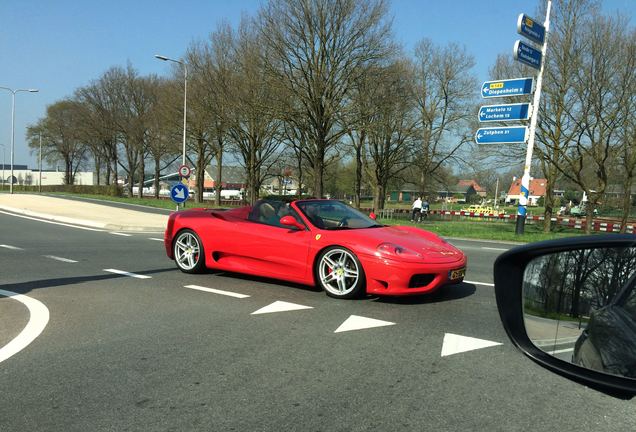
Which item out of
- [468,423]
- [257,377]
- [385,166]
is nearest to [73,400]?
[257,377]

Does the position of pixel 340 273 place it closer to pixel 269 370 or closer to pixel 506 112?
pixel 269 370

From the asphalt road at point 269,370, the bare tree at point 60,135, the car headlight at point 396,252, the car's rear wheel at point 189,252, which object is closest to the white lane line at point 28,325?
the asphalt road at point 269,370

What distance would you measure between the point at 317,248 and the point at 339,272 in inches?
16.7

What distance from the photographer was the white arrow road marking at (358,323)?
4902 millimetres

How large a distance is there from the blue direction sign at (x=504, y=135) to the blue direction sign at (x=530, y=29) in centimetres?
294

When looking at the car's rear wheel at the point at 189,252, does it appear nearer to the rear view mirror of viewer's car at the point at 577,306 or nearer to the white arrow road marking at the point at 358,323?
the white arrow road marking at the point at 358,323

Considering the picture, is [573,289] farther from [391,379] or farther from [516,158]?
[516,158]

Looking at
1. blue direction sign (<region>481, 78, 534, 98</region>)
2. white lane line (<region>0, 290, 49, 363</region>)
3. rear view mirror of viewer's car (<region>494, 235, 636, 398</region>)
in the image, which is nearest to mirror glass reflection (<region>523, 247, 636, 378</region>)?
rear view mirror of viewer's car (<region>494, 235, 636, 398</region>)

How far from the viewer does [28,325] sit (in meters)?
4.84

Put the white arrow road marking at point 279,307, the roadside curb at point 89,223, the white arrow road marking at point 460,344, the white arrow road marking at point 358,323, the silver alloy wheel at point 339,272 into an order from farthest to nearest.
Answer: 1. the roadside curb at point 89,223
2. the silver alloy wheel at point 339,272
3. the white arrow road marking at point 279,307
4. the white arrow road marking at point 358,323
5. the white arrow road marking at point 460,344

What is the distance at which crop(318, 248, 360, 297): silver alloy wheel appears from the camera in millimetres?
6156

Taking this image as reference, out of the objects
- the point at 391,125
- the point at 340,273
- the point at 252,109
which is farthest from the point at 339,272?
the point at 391,125

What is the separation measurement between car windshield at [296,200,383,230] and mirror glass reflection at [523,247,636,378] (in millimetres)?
4936

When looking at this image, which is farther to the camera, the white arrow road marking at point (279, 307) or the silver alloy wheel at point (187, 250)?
the silver alloy wheel at point (187, 250)
